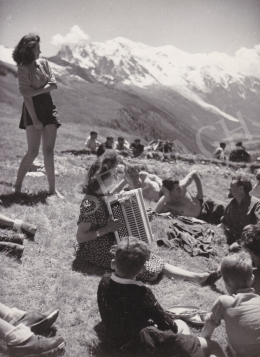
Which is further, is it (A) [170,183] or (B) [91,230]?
(A) [170,183]

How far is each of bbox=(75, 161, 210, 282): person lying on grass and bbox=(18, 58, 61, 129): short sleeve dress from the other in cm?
173

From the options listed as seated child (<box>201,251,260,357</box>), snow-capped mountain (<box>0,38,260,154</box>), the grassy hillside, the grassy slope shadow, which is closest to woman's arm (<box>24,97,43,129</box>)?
the grassy slope shadow

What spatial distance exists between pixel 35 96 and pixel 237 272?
3721 mm

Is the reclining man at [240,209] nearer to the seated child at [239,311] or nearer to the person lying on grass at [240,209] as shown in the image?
the person lying on grass at [240,209]

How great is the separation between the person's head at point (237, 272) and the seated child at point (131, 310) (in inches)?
18.5

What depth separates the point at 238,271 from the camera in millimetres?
2273

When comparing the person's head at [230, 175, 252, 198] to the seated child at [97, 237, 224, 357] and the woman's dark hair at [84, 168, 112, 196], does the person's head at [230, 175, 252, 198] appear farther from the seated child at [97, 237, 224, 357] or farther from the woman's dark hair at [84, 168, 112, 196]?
the seated child at [97, 237, 224, 357]

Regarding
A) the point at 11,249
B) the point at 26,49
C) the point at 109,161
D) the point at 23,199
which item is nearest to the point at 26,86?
the point at 26,49

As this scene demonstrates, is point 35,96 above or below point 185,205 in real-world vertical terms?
above

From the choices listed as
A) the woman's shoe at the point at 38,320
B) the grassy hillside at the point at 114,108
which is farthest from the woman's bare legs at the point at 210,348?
the grassy hillside at the point at 114,108

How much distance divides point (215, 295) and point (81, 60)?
33.0 m

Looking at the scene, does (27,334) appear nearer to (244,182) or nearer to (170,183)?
A: (244,182)

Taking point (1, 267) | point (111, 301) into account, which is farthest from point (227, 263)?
point (1, 267)

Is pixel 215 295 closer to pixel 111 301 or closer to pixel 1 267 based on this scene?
pixel 111 301
